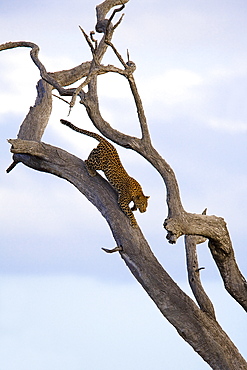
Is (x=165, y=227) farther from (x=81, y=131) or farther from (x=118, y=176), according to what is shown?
(x=81, y=131)

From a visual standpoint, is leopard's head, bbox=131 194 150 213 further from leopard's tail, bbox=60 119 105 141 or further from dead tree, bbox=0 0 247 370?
leopard's tail, bbox=60 119 105 141

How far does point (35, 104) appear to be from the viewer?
318 inches

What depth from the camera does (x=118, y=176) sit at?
6.55 metres

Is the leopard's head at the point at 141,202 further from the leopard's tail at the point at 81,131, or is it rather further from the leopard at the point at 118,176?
the leopard's tail at the point at 81,131

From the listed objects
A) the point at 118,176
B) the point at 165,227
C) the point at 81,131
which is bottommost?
the point at 165,227

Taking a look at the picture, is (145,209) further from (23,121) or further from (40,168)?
(23,121)

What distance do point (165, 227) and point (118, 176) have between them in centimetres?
115

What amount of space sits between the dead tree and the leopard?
0.08 m

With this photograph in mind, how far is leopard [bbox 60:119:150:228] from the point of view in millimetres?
6488

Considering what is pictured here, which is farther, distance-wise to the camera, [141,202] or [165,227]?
[141,202]

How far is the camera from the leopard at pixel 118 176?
21.3 ft

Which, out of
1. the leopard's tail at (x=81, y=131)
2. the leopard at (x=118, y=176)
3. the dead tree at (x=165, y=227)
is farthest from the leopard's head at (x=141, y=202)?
the leopard's tail at (x=81, y=131)

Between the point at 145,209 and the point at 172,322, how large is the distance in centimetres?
117

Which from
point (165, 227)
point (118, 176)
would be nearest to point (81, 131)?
point (118, 176)
